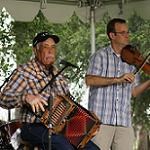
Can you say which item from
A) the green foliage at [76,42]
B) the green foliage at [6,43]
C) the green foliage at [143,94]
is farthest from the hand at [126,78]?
the green foliage at [6,43]

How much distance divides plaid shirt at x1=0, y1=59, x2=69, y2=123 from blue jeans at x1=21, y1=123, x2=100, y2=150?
0.21 feet

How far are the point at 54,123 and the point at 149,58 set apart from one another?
104 cm

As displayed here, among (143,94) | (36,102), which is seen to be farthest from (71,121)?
(143,94)

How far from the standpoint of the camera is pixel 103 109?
418 cm

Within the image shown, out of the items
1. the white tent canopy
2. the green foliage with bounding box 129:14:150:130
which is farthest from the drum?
the green foliage with bounding box 129:14:150:130

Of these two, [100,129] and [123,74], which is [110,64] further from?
[100,129]

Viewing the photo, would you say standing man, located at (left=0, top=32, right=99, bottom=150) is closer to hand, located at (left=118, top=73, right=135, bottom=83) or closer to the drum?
the drum

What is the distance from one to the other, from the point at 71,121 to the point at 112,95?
0.62m

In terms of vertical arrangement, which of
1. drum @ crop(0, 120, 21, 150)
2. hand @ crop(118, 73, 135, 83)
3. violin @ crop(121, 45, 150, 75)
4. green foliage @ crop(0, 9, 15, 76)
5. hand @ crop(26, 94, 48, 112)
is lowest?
drum @ crop(0, 120, 21, 150)

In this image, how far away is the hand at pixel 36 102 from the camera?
11.4 feet

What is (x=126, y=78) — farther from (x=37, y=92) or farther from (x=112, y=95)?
(x=37, y=92)

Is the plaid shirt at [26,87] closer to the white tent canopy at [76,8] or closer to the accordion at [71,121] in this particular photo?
the accordion at [71,121]

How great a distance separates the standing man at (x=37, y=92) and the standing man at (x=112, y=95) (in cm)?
34

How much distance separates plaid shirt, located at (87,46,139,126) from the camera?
4164mm
